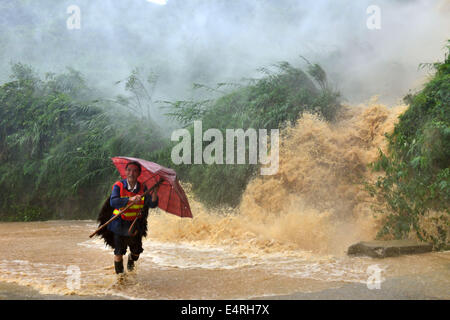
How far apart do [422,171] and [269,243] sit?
2344 mm

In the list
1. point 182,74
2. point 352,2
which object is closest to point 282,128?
point 352,2

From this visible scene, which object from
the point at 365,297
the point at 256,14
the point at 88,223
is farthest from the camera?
the point at 256,14

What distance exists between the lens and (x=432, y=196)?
6254 mm

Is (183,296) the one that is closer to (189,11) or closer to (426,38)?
(426,38)

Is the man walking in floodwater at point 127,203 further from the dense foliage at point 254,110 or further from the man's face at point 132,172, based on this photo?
the dense foliage at point 254,110

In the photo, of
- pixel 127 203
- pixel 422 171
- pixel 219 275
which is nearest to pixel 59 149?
pixel 219 275

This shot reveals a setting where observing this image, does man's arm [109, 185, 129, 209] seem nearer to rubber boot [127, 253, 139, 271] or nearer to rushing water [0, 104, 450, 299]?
rubber boot [127, 253, 139, 271]

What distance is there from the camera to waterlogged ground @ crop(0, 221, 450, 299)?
412 centimetres

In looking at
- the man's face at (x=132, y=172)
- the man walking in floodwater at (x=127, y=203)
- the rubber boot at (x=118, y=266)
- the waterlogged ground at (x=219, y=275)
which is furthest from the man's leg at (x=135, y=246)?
the man's face at (x=132, y=172)

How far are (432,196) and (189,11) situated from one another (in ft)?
43.4

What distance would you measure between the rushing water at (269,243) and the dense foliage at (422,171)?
18.7 inches

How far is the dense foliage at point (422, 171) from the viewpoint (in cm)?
621

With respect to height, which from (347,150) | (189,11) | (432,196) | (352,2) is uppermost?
(189,11)

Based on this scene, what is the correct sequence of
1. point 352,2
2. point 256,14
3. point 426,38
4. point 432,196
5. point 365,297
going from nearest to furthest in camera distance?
point 365,297, point 432,196, point 426,38, point 352,2, point 256,14
